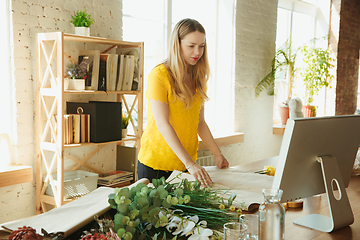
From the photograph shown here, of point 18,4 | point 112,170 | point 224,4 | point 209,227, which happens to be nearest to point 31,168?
point 112,170

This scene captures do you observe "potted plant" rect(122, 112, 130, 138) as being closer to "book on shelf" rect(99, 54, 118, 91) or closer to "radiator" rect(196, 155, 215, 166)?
"book on shelf" rect(99, 54, 118, 91)

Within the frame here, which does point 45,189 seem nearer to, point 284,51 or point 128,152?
point 128,152

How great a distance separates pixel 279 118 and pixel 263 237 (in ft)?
16.8

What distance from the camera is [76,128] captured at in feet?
8.62

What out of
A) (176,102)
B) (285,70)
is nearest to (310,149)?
(176,102)

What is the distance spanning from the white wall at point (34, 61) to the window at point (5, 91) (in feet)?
0.26

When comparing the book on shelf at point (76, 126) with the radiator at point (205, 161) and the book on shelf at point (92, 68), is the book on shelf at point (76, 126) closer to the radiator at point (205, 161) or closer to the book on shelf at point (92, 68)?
the book on shelf at point (92, 68)

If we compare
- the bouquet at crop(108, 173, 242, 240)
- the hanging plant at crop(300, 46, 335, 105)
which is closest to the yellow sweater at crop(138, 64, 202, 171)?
the bouquet at crop(108, 173, 242, 240)

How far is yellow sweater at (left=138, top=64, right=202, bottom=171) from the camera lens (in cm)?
189

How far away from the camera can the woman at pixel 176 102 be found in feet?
6.01

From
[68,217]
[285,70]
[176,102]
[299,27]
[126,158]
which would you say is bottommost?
[126,158]

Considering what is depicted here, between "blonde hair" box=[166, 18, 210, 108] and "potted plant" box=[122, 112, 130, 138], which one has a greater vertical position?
"blonde hair" box=[166, 18, 210, 108]

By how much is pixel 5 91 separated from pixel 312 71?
16.2ft

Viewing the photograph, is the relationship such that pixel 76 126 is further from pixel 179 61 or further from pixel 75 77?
pixel 179 61
